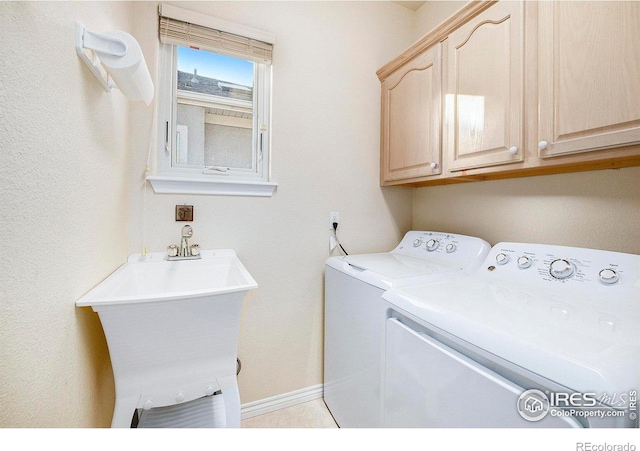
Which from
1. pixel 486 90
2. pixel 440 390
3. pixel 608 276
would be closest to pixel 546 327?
pixel 440 390

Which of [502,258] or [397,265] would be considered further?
[397,265]

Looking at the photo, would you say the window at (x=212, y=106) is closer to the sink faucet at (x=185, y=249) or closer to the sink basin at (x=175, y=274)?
the sink faucet at (x=185, y=249)

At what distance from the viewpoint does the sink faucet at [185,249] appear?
1.33m

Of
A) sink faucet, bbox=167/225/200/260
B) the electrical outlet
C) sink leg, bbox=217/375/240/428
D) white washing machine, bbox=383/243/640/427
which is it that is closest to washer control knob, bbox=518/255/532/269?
white washing machine, bbox=383/243/640/427

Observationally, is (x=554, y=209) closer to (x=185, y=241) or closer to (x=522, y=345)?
(x=522, y=345)

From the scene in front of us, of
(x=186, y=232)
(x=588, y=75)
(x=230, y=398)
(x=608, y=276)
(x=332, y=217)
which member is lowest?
(x=230, y=398)

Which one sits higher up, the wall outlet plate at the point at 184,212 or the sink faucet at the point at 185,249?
the wall outlet plate at the point at 184,212

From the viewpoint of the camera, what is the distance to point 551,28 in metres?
0.96

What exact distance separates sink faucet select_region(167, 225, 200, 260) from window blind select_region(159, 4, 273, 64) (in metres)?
0.99

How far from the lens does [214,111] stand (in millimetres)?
1530

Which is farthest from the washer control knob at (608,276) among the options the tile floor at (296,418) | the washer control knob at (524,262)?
the tile floor at (296,418)

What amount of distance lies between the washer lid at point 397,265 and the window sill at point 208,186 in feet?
2.17

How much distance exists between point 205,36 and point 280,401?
219 centimetres

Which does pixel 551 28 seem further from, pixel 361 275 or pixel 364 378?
pixel 364 378
